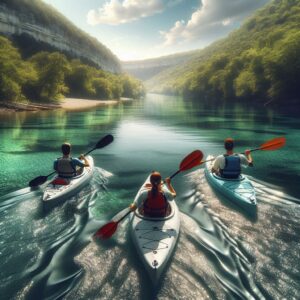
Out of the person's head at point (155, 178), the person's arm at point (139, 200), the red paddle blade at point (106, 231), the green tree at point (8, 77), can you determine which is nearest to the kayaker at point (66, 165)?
the person's arm at point (139, 200)

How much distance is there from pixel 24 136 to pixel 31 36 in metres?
79.4

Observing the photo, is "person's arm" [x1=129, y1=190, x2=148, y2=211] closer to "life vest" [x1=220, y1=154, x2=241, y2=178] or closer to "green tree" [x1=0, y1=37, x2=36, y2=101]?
"life vest" [x1=220, y1=154, x2=241, y2=178]

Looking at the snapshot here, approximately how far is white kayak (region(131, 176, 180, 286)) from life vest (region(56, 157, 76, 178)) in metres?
4.00

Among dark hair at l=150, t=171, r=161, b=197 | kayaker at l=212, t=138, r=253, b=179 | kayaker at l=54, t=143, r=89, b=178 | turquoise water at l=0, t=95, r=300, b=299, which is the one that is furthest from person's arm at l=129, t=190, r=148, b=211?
kayaker at l=212, t=138, r=253, b=179

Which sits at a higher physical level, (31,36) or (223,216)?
(31,36)

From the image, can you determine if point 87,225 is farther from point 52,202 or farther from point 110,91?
point 110,91

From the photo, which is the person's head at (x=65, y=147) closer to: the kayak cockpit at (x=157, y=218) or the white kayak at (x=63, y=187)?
the white kayak at (x=63, y=187)

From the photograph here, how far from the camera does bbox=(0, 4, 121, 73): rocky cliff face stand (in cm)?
7938

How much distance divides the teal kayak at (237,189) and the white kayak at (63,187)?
211 inches

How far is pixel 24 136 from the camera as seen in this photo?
75.7 ft

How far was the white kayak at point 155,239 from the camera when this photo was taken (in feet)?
19.4

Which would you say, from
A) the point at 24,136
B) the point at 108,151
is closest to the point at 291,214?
the point at 108,151

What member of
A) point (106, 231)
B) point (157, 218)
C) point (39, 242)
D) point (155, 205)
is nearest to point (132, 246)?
point (106, 231)

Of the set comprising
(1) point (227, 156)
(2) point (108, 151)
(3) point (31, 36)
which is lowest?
(2) point (108, 151)
